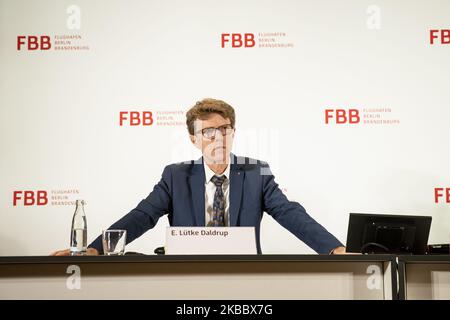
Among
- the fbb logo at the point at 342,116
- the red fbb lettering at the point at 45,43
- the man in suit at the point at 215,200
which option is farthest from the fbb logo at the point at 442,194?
the red fbb lettering at the point at 45,43

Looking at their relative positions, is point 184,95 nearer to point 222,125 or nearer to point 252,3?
point 222,125

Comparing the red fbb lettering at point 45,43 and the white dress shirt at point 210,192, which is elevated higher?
the red fbb lettering at point 45,43

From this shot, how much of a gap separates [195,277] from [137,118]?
186 cm

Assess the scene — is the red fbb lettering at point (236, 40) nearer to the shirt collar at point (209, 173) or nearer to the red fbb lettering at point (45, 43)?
the shirt collar at point (209, 173)

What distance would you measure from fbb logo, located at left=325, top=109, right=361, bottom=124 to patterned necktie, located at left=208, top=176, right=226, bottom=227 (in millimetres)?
742

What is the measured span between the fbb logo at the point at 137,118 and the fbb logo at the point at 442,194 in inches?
68.6

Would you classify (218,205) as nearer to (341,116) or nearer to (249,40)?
(341,116)

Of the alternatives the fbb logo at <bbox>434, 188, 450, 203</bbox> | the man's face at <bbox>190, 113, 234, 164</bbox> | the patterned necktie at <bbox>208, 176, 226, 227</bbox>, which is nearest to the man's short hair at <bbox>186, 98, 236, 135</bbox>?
the man's face at <bbox>190, 113, 234, 164</bbox>

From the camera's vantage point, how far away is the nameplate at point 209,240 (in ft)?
6.04

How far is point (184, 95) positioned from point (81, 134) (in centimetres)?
67

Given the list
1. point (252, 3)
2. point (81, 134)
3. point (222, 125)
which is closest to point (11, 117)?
point (81, 134)

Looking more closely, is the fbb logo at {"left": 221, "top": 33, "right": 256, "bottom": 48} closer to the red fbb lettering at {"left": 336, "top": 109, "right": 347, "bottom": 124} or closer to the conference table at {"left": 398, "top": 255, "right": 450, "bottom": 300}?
the red fbb lettering at {"left": 336, "top": 109, "right": 347, "bottom": 124}
